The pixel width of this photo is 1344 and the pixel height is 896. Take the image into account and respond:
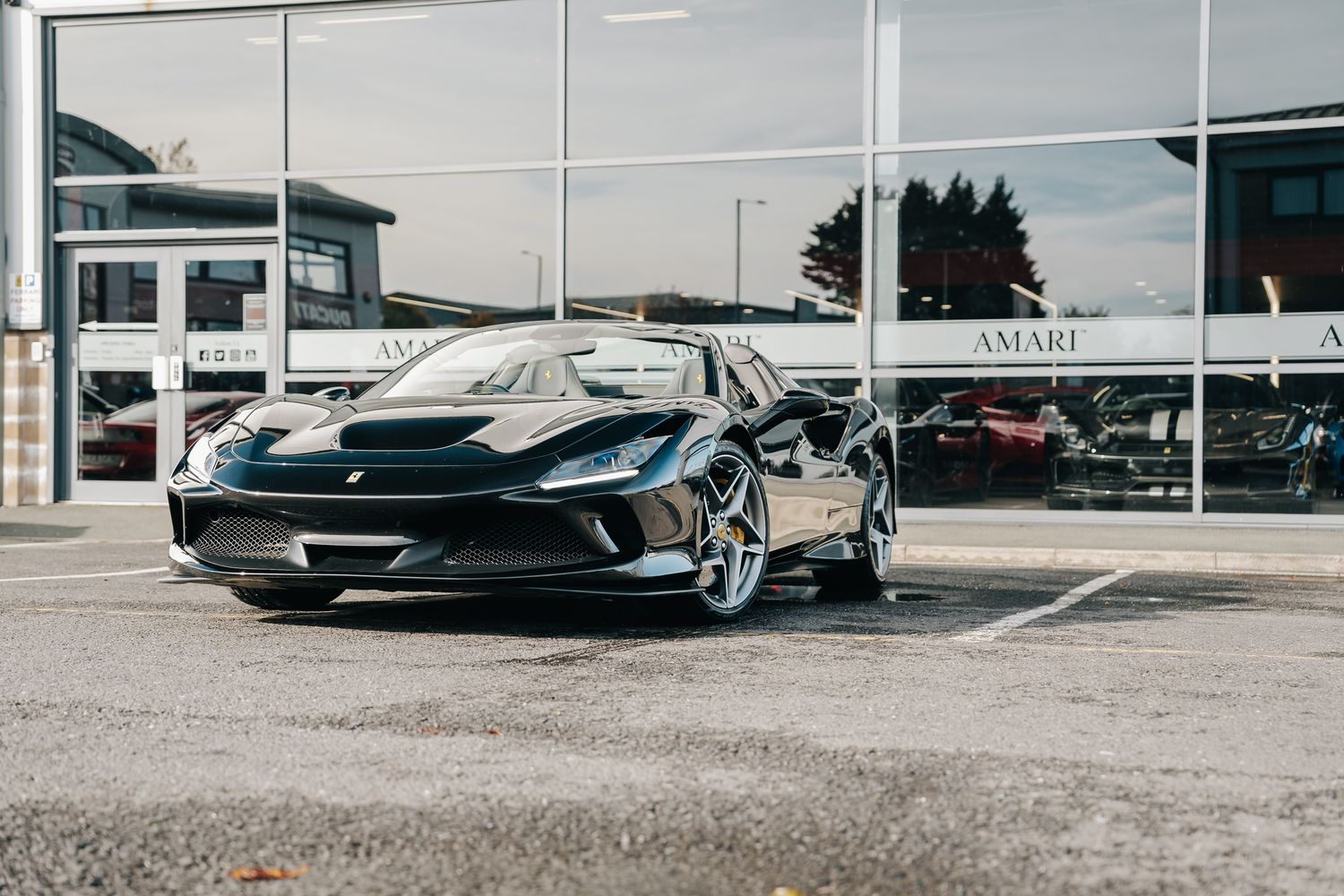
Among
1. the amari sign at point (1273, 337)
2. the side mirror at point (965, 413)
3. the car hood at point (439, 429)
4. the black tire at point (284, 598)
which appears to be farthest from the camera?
the side mirror at point (965, 413)

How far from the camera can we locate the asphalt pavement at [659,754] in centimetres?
261

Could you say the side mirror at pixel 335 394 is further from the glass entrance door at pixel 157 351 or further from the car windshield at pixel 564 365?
the glass entrance door at pixel 157 351

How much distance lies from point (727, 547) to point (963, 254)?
745cm

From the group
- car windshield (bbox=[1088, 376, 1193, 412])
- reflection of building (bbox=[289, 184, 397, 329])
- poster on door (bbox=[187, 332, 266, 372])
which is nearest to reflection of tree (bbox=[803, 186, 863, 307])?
car windshield (bbox=[1088, 376, 1193, 412])

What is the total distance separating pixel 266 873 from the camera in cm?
254

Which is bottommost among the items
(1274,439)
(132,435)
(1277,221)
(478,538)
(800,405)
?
(478,538)

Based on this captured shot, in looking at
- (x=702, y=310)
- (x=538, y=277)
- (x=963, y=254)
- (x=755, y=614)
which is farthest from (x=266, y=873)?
(x=538, y=277)

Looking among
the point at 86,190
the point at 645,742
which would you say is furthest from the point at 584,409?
the point at 86,190

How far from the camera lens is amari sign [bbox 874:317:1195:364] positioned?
12148mm

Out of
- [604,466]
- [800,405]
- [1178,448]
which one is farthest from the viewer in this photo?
[1178,448]

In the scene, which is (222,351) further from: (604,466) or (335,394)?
(604,466)

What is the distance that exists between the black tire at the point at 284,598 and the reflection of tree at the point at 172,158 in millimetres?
8960

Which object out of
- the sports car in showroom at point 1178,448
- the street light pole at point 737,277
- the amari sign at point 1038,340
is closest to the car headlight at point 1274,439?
the sports car in showroom at point 1178,448

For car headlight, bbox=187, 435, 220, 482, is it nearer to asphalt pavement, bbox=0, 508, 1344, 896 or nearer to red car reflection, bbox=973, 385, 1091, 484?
asphalt pavement, bbox=0, 508, 1344, 896
